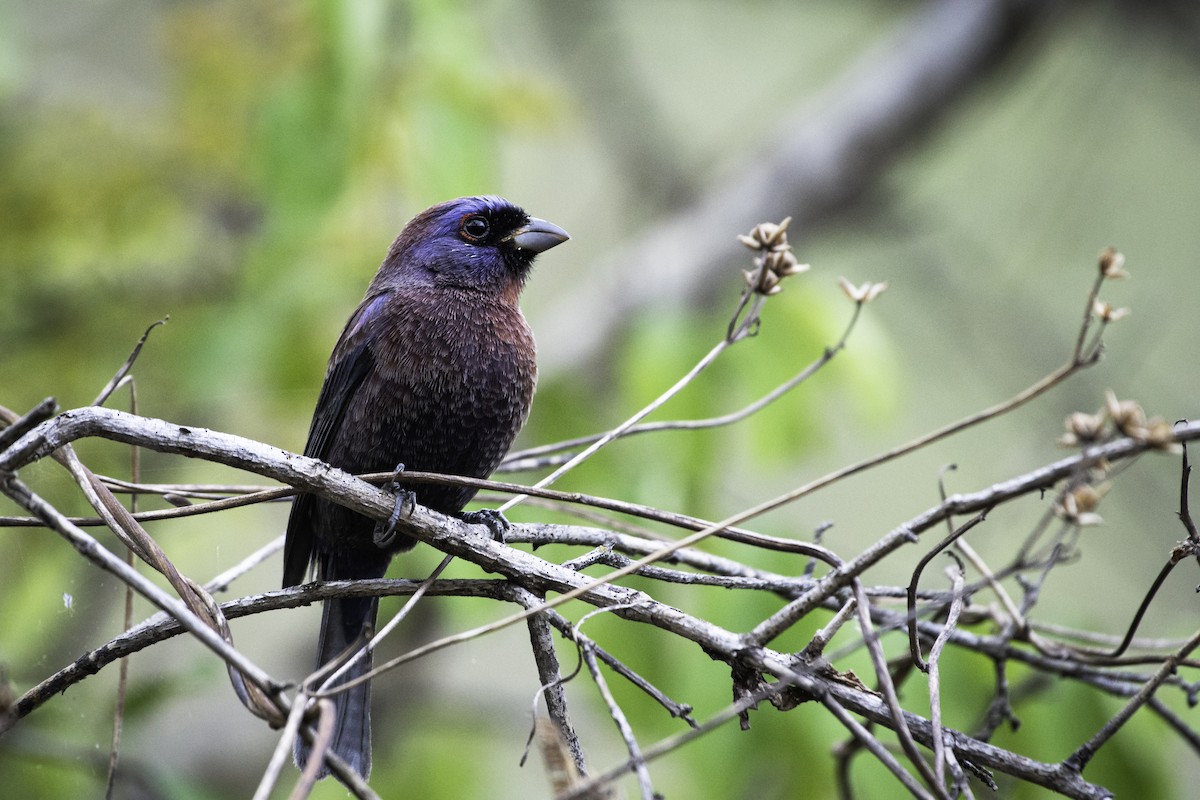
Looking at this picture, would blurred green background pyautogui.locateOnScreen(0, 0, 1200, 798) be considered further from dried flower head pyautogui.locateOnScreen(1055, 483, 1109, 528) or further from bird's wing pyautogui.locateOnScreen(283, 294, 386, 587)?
dried flower head pyautogui.locateOnScreen(1055, 483, 1109, 528)

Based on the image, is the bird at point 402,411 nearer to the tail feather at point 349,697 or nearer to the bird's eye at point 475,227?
the tail feather at point 349,697

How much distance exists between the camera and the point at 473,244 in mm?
3143

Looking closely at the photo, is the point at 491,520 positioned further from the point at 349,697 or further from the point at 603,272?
the point at 603,272

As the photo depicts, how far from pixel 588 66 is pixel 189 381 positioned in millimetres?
3128

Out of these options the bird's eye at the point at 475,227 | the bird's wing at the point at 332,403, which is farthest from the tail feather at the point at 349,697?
the bird's eye at the point at 475,227

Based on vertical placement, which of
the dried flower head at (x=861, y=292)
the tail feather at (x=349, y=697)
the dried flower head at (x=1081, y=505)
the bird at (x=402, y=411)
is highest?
the bird at (x=402, y=411)

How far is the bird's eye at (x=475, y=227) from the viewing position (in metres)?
3.16

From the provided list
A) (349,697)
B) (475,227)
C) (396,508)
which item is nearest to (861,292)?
(396,508)

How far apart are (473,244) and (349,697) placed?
1.28 m

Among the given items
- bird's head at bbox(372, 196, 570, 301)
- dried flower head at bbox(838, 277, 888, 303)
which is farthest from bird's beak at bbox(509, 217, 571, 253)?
dried flower head at bbox(838, 277, 888, 303)

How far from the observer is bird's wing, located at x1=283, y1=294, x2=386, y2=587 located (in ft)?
8.89

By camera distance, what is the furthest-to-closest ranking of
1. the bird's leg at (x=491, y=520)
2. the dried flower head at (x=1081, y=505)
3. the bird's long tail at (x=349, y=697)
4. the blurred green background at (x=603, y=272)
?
1. the blurred green background at (x=603, y=272)
2. the bird's long tail at (x=349, y=697)
3. the bird's leg at (x=491, y=520)
4. the dried flower head at (x=1081, y=505)

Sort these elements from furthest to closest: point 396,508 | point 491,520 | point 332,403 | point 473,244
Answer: point 473,244, point 332,403, point 491,520, point 396,508

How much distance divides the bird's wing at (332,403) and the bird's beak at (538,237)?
18.3 inches
